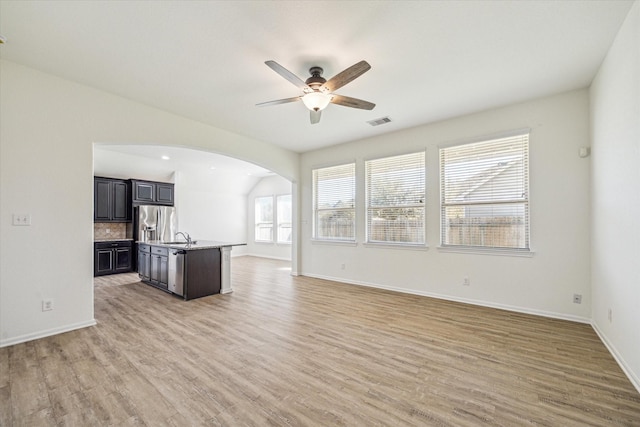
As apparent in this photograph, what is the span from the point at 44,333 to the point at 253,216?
765cm

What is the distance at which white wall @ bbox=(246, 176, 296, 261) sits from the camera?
9.38 meters

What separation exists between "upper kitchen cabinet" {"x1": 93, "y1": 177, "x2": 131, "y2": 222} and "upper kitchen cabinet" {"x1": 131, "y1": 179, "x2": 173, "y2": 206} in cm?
18

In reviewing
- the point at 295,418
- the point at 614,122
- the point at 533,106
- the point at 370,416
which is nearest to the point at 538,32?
the point at 614,122

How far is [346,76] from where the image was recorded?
2492 millimetres

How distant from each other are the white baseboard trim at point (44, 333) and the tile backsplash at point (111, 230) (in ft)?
15.0

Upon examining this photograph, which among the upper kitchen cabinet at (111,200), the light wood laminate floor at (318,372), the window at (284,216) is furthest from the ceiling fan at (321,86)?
the window at (284,216)

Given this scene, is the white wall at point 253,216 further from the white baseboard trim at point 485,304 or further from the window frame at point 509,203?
the window frame at point 509,203

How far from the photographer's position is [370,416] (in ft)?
5.95

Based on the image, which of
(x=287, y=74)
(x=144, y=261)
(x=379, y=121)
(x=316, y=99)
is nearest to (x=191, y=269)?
(x=144, y=261)

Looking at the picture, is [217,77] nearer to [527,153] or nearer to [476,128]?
[476,128]

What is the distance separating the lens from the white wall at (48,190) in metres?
2.85

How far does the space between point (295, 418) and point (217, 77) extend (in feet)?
11.0

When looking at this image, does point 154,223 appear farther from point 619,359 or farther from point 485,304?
point 619,359

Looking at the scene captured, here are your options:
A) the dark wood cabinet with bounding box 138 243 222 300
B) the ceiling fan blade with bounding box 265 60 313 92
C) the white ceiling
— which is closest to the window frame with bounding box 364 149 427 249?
the white ceiling
